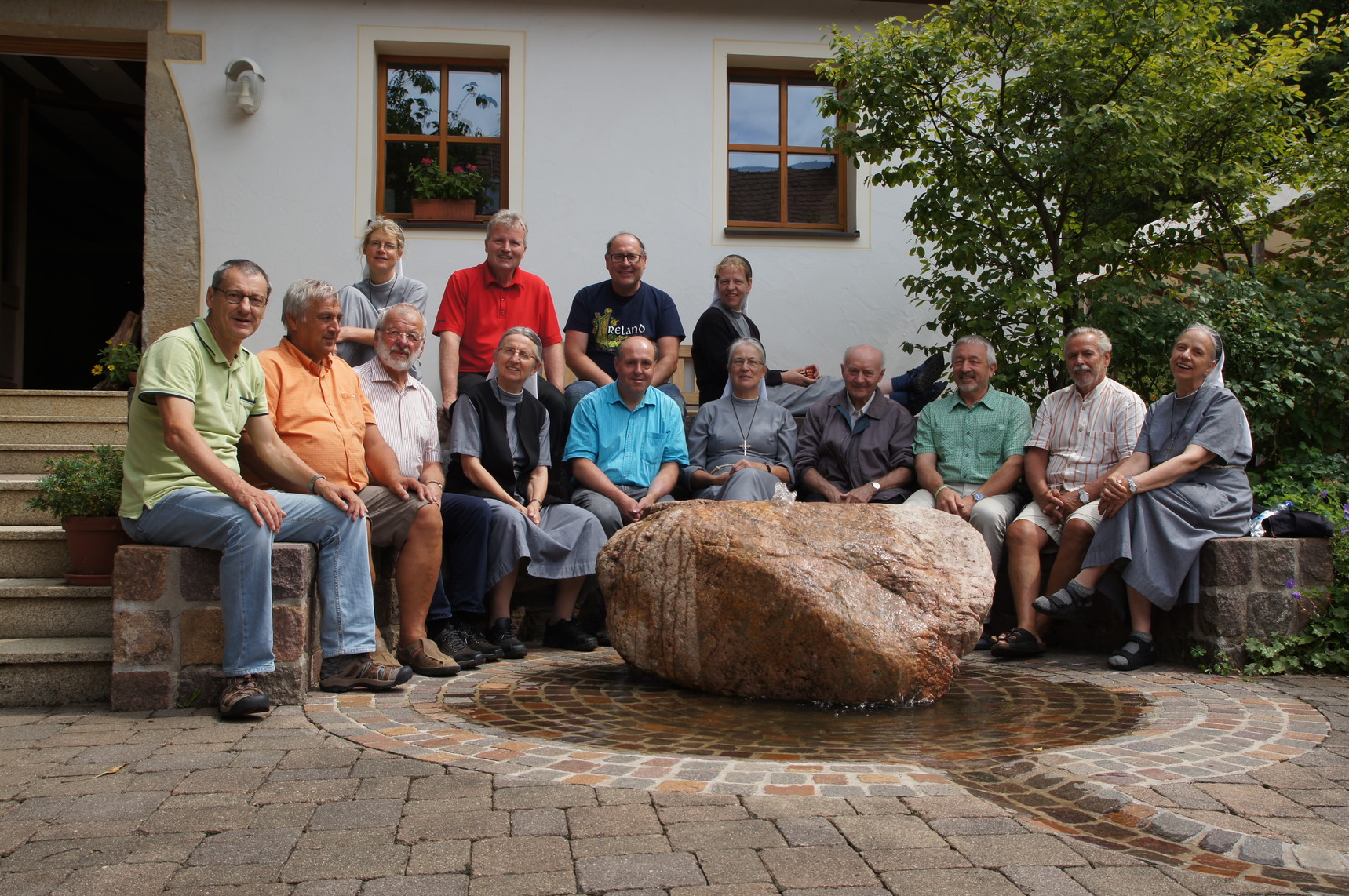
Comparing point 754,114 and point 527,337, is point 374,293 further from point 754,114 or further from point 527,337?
Result: point 754,114

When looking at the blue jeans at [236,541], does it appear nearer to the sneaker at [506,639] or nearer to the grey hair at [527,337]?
the sneaker at [506,639]

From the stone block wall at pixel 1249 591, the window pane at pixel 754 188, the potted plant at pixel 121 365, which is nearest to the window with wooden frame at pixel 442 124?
the window pane at pixel 754 188

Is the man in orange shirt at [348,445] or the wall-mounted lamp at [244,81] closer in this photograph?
the man in orange shirt at [348,445]

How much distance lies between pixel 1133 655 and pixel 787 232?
4.93m

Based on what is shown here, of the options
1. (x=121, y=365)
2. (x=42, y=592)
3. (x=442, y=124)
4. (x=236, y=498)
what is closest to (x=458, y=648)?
(x=236, y=498)

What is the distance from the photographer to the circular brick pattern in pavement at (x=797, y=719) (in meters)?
3.59

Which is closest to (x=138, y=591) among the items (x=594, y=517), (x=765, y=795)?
(x=594, y=517)

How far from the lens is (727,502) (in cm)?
471

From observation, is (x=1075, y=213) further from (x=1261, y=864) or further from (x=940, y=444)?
(x=1261, y=864)

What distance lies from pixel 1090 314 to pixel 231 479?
5.53 m

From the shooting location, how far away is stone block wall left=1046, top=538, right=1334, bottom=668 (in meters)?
5.21

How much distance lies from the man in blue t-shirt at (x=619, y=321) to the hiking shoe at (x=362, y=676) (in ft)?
8.99

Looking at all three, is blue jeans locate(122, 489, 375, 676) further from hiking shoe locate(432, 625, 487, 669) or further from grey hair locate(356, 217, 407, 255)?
Answer: grey hair locate(356, 217, 407, 255)

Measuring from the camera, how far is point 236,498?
13.9 feet
